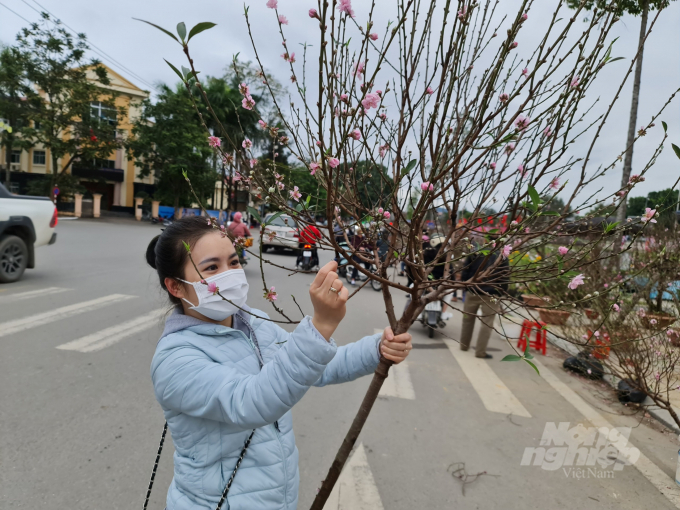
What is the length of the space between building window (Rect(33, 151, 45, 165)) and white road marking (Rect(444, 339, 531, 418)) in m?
38.8

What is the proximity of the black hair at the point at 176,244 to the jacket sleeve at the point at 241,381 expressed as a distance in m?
0.32

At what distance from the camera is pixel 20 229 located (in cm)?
756

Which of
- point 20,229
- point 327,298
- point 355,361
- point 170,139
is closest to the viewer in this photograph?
point 327,298

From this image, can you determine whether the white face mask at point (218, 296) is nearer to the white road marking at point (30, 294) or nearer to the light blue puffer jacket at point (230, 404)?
the light blue puffer jacket at point (230, 404)

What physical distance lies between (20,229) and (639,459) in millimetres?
9190

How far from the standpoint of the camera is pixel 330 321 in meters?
1.19

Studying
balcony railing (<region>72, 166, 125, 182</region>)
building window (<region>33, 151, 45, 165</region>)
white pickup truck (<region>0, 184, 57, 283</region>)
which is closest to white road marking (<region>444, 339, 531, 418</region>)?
white pickup truck (<region>0, 184, 57, 283</region>)

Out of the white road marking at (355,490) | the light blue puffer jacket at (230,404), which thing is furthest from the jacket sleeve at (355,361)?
the white road marking at (355,490)

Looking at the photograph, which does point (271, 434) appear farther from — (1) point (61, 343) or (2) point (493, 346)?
(2) point (493, 346)

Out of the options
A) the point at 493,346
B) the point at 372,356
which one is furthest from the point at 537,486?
the point at 493,346

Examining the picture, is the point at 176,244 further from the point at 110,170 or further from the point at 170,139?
the point at 110,170

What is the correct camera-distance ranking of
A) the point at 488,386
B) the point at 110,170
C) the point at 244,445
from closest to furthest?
1. the point at 244,445
2. the point at 488,386
3. the point at 110,170

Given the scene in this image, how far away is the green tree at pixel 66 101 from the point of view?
24062 mm

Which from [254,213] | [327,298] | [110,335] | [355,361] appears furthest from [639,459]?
[110,335]
